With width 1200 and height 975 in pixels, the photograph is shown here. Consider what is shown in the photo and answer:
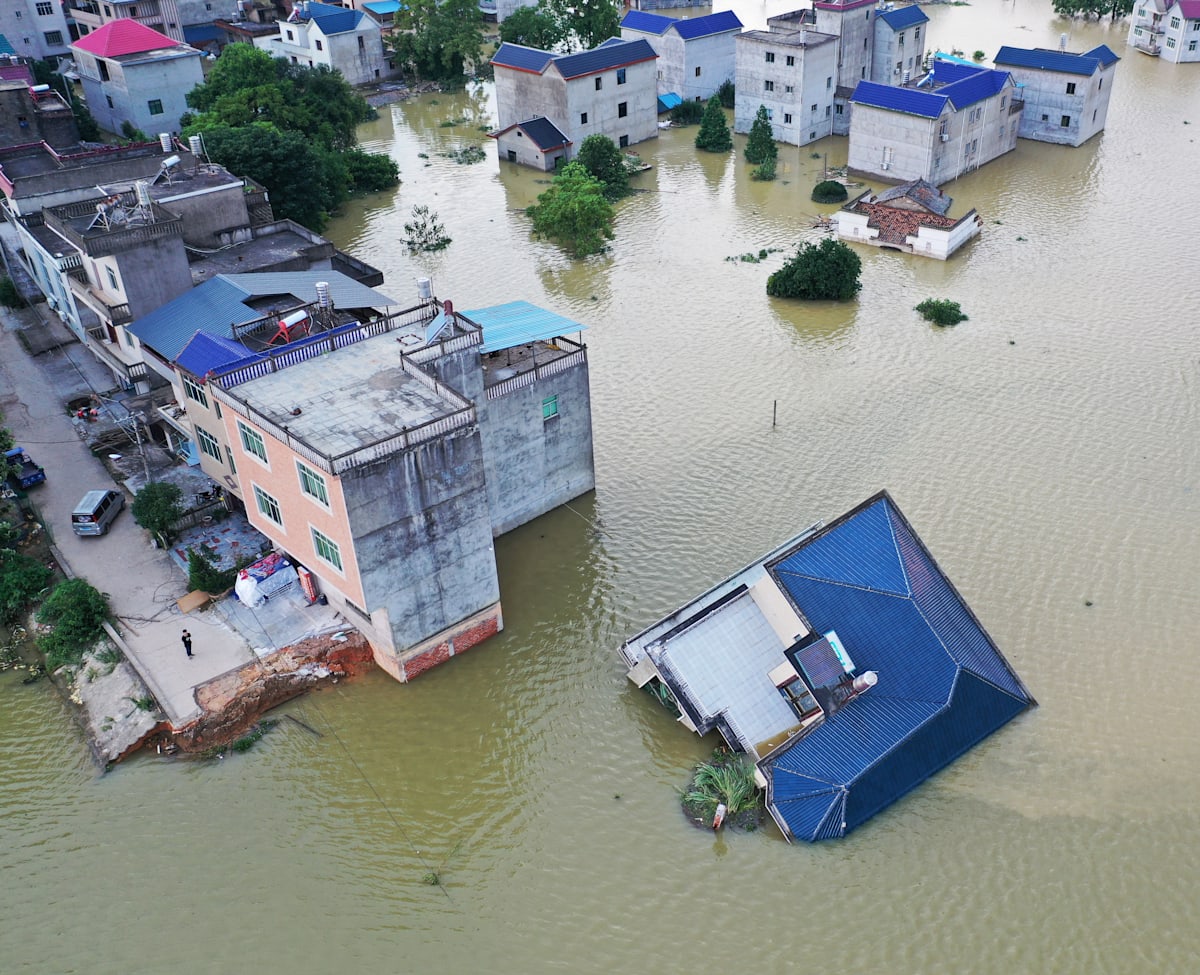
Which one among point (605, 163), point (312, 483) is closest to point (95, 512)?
point (312, 483)

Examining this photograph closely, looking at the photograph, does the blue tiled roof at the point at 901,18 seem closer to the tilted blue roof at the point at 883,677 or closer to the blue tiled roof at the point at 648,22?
the blue tiled roof at the point at 648,22

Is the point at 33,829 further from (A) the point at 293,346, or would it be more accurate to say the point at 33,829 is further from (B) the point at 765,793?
(B) the point at 765,793

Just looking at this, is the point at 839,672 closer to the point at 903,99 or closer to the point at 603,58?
the point at 903,99

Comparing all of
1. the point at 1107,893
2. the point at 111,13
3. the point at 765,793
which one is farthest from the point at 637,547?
the point at 111,13

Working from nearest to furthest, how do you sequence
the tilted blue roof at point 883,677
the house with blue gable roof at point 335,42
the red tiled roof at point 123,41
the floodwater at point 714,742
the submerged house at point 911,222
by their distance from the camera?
the floodwater at point 714,742 → the tilted blue roof at point 883,677 → the submerged house at point 911,222 → the red tiled roof at point 123,41 → the house with blue gable roof at point 335,42

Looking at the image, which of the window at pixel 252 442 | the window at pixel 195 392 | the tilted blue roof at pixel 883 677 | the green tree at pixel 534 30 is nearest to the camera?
the tilted blue roof at pixel 883 677

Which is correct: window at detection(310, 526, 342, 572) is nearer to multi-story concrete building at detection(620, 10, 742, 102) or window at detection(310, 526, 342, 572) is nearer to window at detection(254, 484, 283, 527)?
window at detection(254, 484, 283, 527)

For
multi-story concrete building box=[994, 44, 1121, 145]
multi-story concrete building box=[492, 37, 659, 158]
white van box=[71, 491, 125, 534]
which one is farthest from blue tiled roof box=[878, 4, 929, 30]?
white van box=[71, 491, 125, 534]

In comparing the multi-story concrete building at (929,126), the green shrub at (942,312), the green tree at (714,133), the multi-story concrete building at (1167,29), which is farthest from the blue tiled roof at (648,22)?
the multi-story concrete building at (1167,29)
